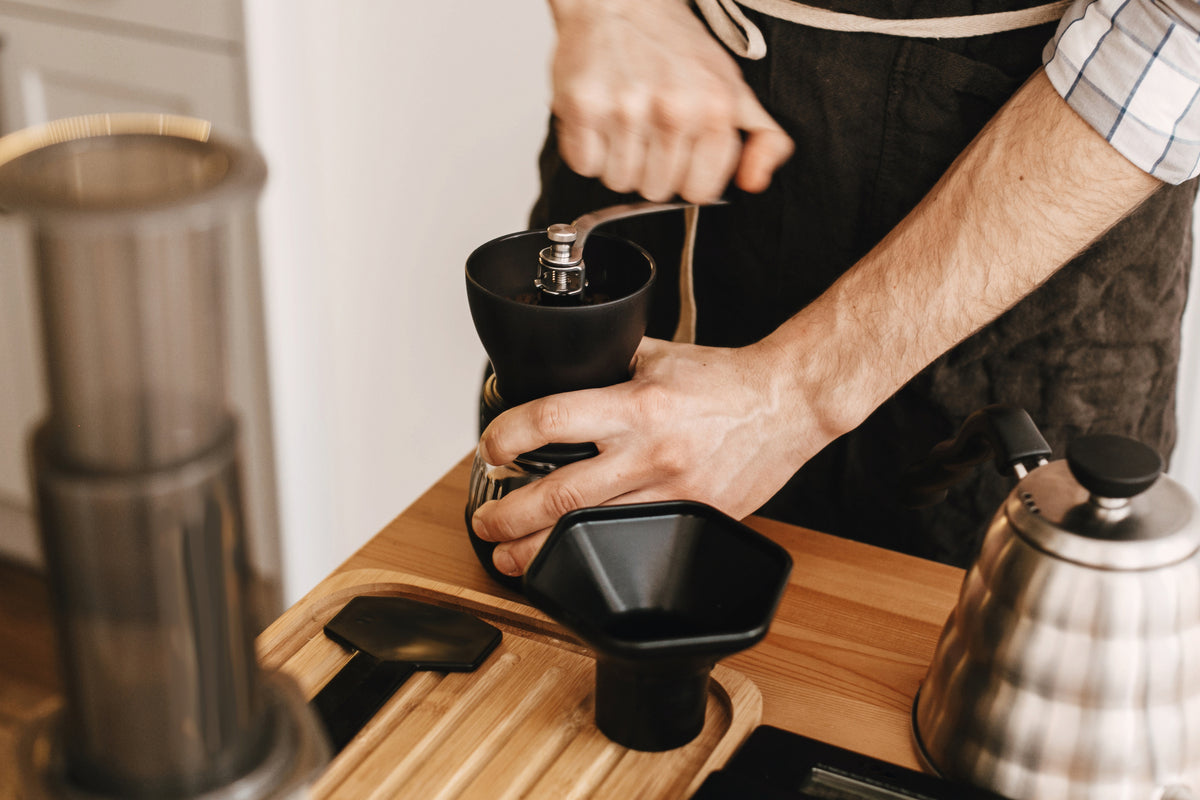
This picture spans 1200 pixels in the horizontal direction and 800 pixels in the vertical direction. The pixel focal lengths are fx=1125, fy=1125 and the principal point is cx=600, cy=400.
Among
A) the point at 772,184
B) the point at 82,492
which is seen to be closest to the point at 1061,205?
the point at 772,184

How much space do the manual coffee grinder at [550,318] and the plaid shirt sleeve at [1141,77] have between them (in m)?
0.28

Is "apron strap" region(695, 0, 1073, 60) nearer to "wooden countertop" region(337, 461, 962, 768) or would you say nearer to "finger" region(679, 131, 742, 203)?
"finger" region(679, 131, 742, 203)

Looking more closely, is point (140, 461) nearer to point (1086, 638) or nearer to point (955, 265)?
point (1086, 638)

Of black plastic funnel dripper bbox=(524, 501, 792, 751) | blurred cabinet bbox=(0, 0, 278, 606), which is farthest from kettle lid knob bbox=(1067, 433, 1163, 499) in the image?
blurred cabinet bbox=(0, 0, 278, 606)

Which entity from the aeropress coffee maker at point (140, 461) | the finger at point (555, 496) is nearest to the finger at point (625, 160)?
the finger at point (555, 496)

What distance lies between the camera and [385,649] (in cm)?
63

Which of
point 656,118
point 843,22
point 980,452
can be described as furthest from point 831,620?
point 843,22

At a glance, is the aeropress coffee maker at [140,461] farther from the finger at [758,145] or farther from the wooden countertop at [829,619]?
the finger at [758,145]

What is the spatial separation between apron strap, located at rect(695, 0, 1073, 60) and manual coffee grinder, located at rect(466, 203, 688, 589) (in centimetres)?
23

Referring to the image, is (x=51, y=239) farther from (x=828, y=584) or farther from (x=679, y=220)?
(x=679, y=220)

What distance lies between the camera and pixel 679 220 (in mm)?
986

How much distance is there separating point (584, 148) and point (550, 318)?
221 mm

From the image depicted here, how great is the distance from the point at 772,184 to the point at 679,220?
92 mm

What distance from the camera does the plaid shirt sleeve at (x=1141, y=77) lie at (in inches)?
27.4
